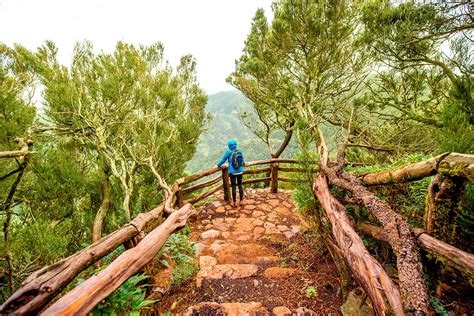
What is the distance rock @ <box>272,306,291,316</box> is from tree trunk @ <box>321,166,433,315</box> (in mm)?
1233

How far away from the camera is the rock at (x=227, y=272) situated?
2.88m

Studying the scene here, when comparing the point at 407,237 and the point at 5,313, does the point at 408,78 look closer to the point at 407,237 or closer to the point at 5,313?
the point at 407,237

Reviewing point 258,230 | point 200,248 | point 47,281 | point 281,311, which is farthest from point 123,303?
point 258,230

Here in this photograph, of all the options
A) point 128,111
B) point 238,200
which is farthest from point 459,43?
point 128,111

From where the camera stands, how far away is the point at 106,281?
4.90ft

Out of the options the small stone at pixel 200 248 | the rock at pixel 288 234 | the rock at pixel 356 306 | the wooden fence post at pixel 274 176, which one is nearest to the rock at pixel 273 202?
the wooden fence post at pixel 274 176

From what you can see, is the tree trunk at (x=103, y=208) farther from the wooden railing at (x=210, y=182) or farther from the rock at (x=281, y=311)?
the rock at (x=281, y=311)

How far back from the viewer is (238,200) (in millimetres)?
5938

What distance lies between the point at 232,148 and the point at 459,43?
4.41 metres

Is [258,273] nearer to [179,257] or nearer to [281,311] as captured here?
[281,311]

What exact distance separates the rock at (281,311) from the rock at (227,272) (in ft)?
2.16

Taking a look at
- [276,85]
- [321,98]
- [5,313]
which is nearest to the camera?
[5,313]

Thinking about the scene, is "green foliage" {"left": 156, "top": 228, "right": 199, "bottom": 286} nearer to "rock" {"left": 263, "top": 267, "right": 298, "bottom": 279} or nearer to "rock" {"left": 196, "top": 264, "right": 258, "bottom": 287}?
"rock" {"left": 196, "top": 264, "right": 258, "bottom": 287}

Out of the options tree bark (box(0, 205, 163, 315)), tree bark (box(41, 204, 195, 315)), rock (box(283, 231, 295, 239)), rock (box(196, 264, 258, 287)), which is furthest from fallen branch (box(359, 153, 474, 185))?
tree bark (box(0, 205, 163, 315))
